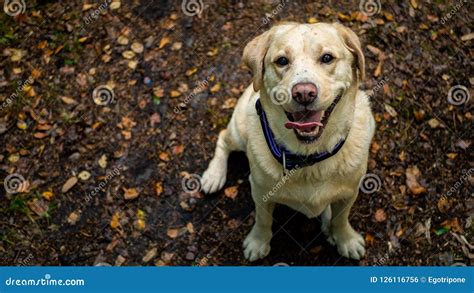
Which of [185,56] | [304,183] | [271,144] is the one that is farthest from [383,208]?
[185,56]

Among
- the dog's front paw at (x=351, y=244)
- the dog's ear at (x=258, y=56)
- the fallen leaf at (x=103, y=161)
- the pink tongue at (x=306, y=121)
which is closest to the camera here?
the pink tongue at (x=306, y=121)

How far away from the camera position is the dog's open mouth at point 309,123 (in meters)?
3.50

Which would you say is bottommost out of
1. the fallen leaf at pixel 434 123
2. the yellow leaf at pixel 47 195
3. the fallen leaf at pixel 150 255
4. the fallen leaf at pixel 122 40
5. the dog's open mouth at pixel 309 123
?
the fallen leaf at pixel 150 255

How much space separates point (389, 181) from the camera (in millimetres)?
5379

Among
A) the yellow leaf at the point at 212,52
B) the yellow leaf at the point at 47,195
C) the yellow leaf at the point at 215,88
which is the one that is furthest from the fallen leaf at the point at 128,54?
the yellow leaf at the point at 47,195

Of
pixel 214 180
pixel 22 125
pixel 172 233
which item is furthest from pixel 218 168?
pixel 22 125

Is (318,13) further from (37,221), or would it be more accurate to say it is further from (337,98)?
(37,221)

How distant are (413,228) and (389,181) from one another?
21.7 inches

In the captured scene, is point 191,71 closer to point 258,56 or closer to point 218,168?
point 218,168

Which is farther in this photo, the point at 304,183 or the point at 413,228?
the point at 413,228

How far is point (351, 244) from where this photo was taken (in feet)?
16.5

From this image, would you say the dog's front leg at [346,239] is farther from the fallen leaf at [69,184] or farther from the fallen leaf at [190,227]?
the fallen leaf at [69,184]

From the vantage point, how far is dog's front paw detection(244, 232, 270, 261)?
510 cm

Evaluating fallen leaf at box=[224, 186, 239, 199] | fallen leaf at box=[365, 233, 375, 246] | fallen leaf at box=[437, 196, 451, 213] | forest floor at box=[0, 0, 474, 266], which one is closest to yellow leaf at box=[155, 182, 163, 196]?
forest floor at box=[0, 0, 474, 266]
